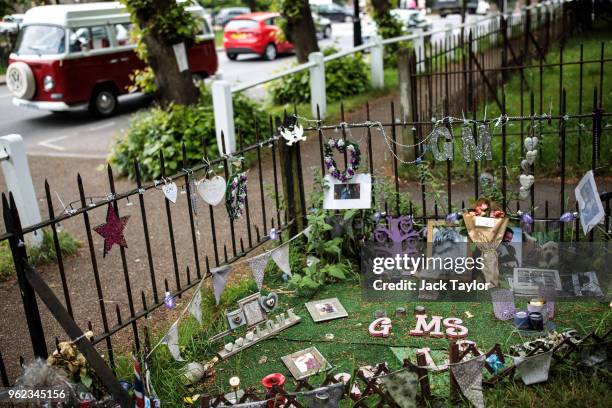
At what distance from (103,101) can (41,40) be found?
69.6 inches

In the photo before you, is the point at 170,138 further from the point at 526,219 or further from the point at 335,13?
the point at 335,13

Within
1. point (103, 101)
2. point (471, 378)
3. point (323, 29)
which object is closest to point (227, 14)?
point (323, 29)

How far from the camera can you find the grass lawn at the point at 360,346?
12.1 feet

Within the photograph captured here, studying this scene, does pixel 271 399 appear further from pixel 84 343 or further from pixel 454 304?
pixel 454 304

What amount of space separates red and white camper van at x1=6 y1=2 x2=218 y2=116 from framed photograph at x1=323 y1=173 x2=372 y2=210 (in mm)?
9214

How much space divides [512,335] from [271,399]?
5.91 feet

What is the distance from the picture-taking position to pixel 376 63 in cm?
1441

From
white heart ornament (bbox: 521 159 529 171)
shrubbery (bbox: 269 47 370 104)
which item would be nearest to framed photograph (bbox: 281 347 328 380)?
white heart ornament (bbox: 521 159 529 171)

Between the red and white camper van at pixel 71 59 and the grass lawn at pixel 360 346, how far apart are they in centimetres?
999

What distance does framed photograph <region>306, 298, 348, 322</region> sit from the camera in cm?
477

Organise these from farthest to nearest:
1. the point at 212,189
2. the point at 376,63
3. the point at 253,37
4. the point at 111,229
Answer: the point at 253,37 < the point at 376,63 < the point at 212,189 < the point at 111,229

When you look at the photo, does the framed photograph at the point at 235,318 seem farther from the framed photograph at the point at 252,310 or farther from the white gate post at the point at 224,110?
the white gate post at the point at 224,110

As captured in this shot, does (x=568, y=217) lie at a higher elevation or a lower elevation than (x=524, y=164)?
lower

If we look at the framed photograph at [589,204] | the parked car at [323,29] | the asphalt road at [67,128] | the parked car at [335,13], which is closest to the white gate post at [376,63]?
the asphalt road at [67,128]
